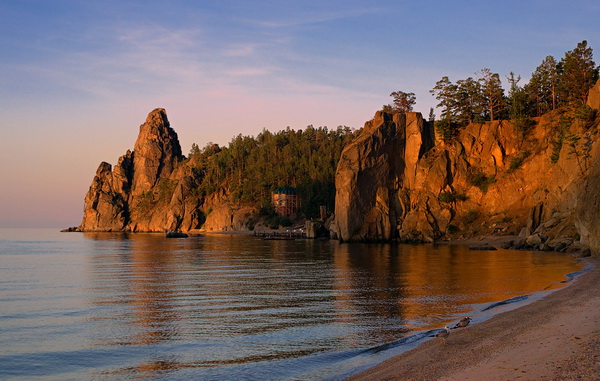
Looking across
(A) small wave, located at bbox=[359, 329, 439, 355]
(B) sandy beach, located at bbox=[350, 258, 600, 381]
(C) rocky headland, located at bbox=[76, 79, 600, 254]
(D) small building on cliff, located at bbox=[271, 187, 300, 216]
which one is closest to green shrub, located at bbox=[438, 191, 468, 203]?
(C) rocky headland, located at bbox=[76, 79, 600, 254]

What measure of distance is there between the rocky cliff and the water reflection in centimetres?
3723

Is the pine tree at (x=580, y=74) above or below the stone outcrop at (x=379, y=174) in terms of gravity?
above

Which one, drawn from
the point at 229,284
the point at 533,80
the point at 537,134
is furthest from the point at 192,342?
the point at 533,80

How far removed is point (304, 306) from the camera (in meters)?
27.7

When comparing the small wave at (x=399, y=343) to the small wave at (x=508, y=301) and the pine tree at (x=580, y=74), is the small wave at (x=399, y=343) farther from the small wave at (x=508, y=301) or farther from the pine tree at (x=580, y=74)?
the pine tree at (x=580, y=74)

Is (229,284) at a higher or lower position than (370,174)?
lower

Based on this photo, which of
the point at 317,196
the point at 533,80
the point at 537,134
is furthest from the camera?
the point at 317,196

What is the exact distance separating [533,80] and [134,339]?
106721mm

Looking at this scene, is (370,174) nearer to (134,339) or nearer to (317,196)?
(317,196)

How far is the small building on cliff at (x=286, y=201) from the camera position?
6575 inches

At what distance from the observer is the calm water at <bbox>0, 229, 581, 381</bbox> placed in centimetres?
1653

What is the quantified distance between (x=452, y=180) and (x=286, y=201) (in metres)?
74.5

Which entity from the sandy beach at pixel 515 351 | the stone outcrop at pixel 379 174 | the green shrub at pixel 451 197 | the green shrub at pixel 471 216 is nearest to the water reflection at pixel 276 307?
the sandy beach at pixel 515 351

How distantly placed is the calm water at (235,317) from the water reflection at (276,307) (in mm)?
84
